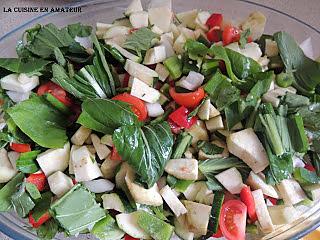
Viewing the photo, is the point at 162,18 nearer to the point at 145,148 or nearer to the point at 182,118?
the point at 182,118

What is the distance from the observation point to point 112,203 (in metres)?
1.34

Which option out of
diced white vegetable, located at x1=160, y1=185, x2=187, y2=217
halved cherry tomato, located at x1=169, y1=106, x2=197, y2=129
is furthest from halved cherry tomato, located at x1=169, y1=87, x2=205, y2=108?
diced white vegetable, located at x1=160, y1=185, x2=187, y2=217

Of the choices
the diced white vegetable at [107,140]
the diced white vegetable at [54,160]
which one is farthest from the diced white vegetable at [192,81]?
the diced white vegetable at [54,160]

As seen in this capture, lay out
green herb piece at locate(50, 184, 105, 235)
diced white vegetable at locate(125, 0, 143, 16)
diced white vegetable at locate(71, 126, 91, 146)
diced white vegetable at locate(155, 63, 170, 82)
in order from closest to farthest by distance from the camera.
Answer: green herb piece at locate(50, 184, 105, 235), diced white vegetable at locate(71, 126, 91, 146), diced white vegetable at locate(155, 63, 170, 82), diced white vegetable at locate(125, 0, 143, 16)

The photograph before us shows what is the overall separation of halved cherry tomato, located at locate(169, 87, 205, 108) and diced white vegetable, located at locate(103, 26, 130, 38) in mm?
331

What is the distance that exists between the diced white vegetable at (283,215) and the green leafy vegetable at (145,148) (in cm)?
32

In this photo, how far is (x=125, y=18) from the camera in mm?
1765

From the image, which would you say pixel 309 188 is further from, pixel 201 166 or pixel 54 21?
pixel 54 21

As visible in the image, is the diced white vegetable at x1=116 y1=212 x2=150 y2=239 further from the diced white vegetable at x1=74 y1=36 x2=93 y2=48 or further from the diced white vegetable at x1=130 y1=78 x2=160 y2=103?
the diced white vegetable at x1=74 y1=36 x2=93 y2=48

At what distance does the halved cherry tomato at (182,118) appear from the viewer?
141 cm

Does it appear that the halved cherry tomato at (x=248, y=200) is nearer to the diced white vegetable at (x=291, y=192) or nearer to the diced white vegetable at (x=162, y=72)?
the diced white vegetable at (x=291, y=192)

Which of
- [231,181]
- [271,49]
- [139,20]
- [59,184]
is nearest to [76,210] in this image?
[59,184]

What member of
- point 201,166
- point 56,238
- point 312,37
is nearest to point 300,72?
point 312,37

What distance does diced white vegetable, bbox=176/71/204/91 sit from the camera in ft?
4.77
